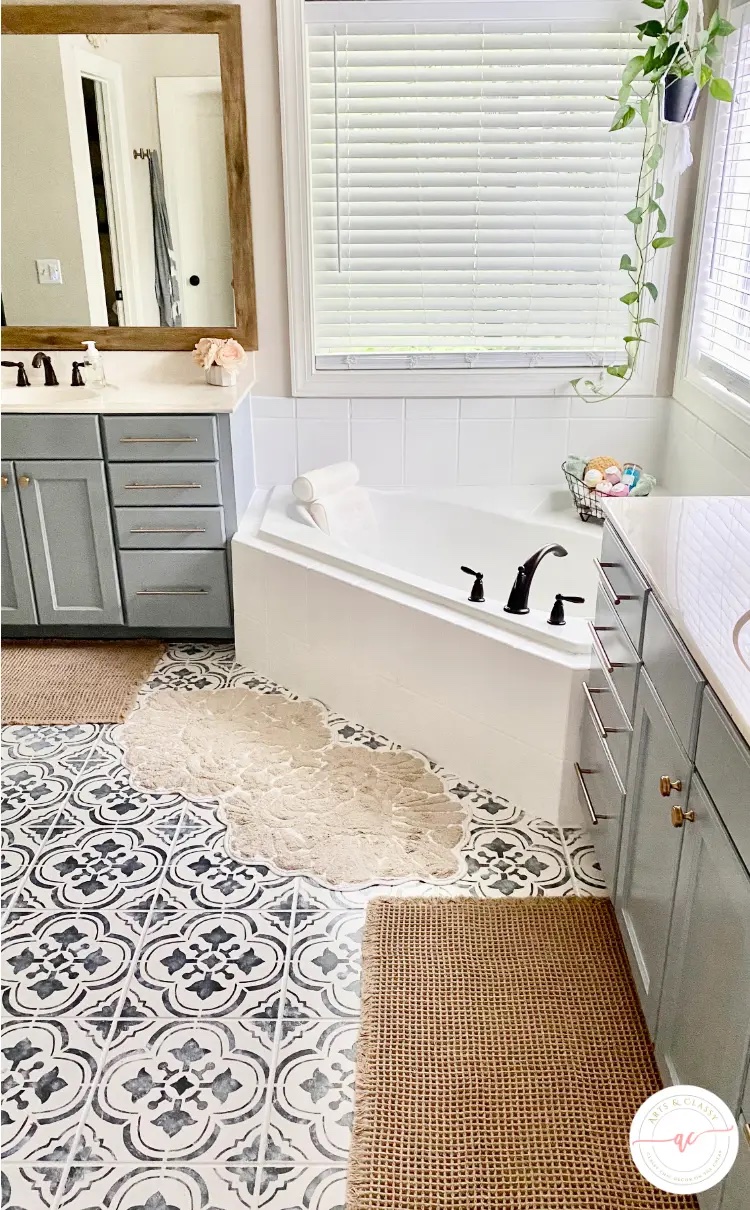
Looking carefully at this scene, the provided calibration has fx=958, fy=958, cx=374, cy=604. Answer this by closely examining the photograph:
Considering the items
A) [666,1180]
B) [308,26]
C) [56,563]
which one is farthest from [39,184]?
[666,1180]

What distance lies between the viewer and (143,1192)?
1604 millimetres

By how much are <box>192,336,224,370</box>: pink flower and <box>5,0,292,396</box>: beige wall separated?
0.15 metres

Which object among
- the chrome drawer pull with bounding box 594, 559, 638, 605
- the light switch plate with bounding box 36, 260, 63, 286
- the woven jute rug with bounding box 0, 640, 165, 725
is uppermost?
the light switch plate with bounding box 36, 260, 63, 286

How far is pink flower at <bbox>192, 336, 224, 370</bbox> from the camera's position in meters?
3.33

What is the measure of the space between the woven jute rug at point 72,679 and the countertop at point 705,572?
70.1 inches

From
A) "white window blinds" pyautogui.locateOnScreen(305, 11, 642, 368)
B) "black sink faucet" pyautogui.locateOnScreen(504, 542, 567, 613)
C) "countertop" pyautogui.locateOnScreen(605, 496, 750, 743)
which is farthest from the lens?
"white window blinds" pyautogui.locateOnScreen(305, 11, 642, 368)

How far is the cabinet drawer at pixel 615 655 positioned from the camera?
1.91m

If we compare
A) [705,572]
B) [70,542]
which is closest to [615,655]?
[705,572]

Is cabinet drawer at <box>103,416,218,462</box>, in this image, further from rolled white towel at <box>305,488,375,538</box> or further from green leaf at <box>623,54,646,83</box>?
green leaf at <box>623,54,646,83</box>

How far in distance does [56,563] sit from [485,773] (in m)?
1.68

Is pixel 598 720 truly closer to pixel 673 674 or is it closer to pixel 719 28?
pixel 673 674

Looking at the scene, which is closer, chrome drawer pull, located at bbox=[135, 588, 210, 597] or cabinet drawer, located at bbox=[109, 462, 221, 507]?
cabinet drawer, located at bbox=[109, 462, 221, 507]

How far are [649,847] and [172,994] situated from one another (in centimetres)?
103

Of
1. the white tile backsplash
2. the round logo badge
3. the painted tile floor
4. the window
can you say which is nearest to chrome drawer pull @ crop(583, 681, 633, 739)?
the painted tile floor
